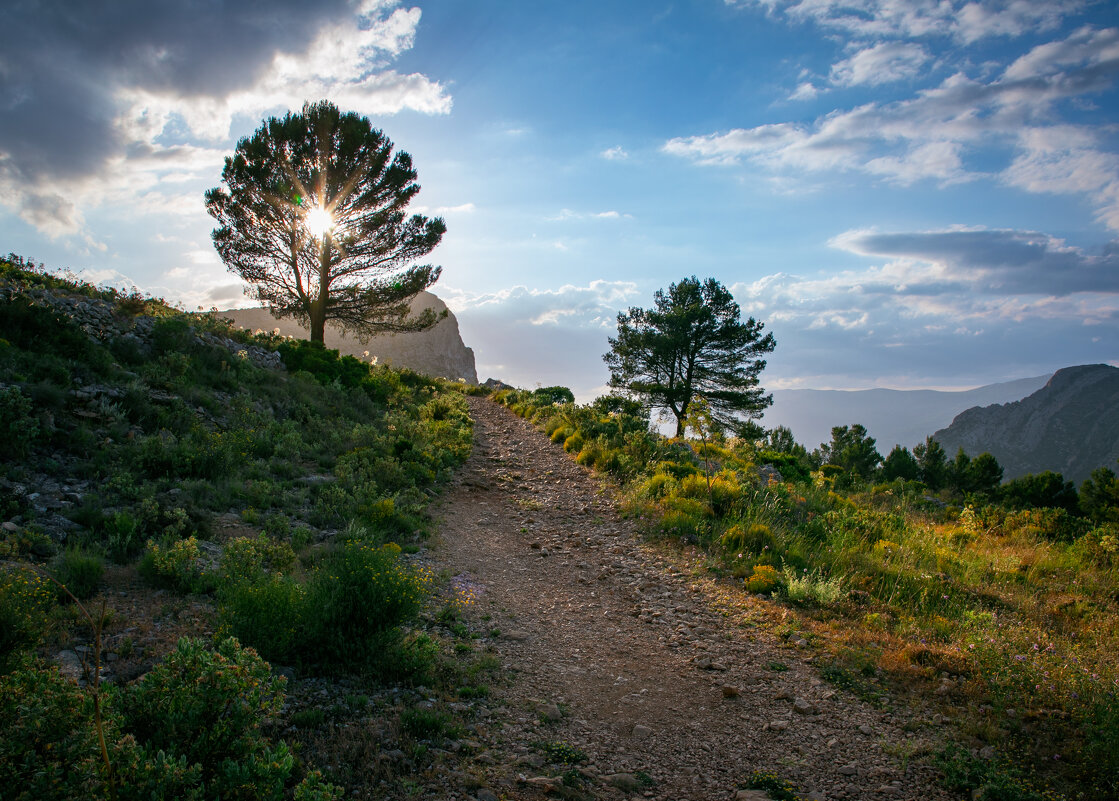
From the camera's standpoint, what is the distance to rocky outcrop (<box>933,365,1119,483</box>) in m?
88.2

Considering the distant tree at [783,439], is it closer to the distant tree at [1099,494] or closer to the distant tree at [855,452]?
the distant tree at [855,452]

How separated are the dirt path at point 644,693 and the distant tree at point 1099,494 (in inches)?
763

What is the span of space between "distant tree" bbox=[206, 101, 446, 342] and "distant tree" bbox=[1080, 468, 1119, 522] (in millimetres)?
26202

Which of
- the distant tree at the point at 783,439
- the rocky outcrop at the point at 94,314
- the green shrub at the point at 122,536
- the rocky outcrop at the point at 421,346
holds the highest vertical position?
the rocky outcrop at the point at 421,346

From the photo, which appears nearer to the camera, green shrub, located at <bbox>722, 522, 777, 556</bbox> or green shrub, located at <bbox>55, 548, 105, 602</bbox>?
green shrub, located at <bbox>55, 548, 105, 602</bbox>

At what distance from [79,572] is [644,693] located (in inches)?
208

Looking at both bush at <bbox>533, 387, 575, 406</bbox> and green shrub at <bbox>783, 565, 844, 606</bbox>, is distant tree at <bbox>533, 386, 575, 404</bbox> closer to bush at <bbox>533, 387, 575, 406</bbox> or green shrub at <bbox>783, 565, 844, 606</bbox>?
bush at <bbox>533, 387, 575, 406</bbox>

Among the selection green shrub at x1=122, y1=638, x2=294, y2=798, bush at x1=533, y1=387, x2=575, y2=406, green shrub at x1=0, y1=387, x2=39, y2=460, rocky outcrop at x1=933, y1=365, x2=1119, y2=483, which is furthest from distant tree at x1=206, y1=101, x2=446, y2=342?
rocky outcrop at x1=933, y1=365, x2=1119, y2=483

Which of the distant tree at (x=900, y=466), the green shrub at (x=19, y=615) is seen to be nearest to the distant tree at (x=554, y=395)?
the green shrub at (x=19, y=615)

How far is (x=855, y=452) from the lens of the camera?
33.0 m

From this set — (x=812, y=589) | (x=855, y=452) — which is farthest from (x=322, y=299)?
(x=855, y=452)

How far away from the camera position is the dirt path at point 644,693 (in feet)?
12.0

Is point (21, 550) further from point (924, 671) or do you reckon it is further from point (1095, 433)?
point (1095, 433)

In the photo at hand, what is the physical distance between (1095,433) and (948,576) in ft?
405
